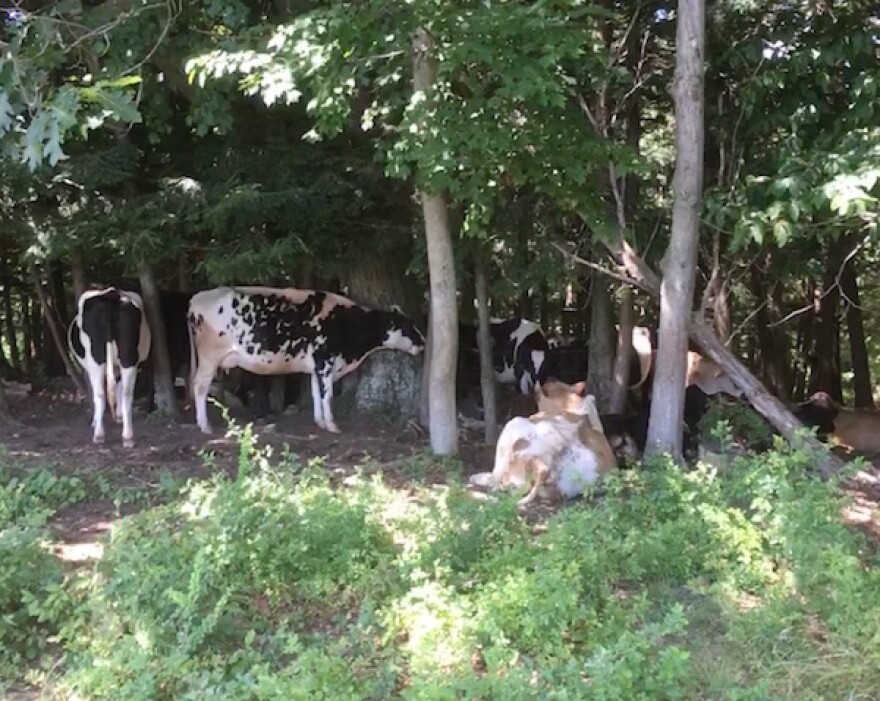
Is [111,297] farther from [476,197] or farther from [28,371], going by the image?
[28,371]

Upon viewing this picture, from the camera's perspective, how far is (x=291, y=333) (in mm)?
10969

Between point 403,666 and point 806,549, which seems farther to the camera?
point 806,549

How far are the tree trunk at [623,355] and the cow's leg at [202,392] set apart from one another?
4.48 m

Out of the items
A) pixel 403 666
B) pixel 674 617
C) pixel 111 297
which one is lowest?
pixel 403 666

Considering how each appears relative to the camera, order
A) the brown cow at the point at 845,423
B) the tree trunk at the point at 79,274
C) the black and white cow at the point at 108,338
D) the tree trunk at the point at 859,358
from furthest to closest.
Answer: the tree trunk at the point at 859,358
the tree trunk at the point at 79,274
the brown cow at the point at 845,423
the black and white cow at the point at 108,338

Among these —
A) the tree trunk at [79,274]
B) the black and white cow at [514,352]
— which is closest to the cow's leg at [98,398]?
the tree trunk at [79,274]

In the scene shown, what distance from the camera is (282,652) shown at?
4523mm

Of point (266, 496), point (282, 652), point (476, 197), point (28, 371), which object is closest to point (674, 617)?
point (282, 652)

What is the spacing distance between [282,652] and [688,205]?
505cm

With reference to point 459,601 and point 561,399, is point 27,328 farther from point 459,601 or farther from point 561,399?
point 459,601

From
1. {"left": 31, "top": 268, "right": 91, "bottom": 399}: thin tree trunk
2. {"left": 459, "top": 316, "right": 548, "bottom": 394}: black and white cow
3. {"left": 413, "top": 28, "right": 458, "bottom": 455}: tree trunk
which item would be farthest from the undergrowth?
{"left": 459, "top": 316, "right": 548, "bottom": 394}: black and white cow

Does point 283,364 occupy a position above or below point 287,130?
below

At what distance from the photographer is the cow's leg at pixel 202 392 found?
10.2 m

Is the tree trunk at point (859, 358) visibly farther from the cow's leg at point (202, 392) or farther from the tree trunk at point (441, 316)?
the cow's leg at point (202, 392)
